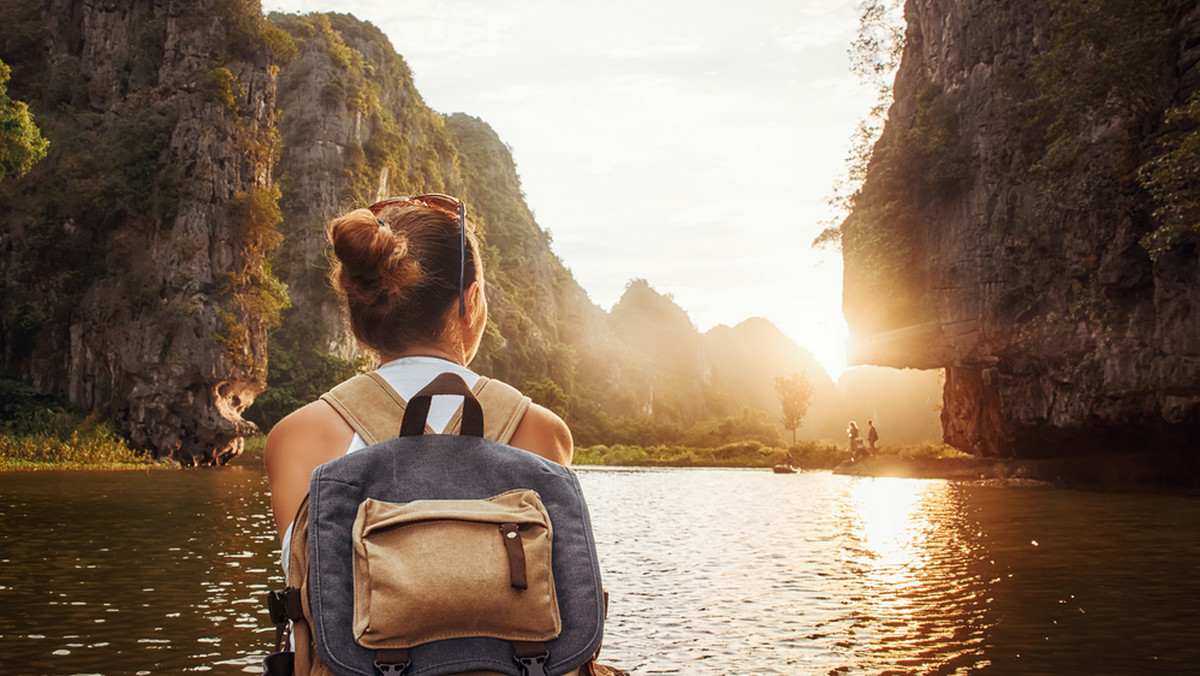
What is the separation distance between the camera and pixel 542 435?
1772 mm

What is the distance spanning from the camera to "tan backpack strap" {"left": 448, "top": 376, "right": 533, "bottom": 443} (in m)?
1.71

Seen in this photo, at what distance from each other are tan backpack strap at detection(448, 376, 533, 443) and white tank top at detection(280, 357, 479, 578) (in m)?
0.02

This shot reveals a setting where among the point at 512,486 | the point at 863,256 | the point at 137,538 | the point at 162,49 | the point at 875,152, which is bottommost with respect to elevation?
the point at 137,538

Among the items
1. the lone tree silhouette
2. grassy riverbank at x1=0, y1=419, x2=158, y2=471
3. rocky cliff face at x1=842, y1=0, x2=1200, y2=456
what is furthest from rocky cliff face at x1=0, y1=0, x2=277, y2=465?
the lone tree silhouette

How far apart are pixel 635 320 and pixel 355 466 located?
138049 mm

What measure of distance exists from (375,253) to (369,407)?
34cm

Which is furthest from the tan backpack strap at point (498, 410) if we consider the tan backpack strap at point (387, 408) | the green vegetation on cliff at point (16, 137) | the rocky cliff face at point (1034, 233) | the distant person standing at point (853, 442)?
the distant person standing at point (853, 442)

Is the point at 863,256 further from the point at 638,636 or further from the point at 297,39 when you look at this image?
the point at 297,39

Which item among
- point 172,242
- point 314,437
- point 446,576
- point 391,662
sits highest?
point 172,242

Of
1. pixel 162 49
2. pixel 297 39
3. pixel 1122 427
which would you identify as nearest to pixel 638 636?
pixel 1122 427

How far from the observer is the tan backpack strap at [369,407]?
1710 millimetres

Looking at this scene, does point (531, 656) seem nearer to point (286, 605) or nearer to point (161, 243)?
point (286, 605)

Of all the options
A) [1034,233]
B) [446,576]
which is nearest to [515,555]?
[446,576]

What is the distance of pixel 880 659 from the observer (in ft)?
20.4
